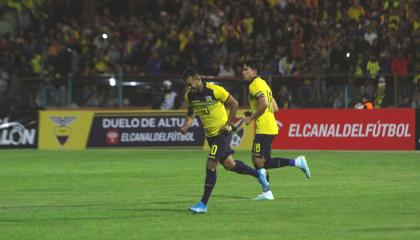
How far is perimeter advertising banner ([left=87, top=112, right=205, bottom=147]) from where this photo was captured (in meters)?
30.2

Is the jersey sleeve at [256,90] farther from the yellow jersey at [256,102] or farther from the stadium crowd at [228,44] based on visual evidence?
the stadium crowd at [228,44]

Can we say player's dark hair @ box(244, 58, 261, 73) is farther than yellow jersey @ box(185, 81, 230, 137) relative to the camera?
Yes

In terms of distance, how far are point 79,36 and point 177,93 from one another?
6.43 metres

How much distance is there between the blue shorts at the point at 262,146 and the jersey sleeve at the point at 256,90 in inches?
46.3

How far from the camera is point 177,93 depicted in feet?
102

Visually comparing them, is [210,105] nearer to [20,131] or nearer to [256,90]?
[256,90]

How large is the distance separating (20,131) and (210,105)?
18.0 m

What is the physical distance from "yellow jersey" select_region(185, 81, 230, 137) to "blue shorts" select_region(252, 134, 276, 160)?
5.95 ft

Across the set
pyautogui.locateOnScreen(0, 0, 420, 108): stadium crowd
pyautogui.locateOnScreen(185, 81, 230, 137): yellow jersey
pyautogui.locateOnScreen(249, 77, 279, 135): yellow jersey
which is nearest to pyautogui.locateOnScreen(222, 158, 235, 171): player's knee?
pyautogui.locateOnScreen(185, 81, 230, 137): yellow jersey

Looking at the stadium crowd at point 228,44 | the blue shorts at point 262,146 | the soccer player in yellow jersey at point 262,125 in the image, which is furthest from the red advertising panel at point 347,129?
the blue shorts at point 262,146

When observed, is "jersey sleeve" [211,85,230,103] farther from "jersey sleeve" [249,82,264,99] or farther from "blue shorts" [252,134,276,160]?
"blue shorts" [252,134,276,160]

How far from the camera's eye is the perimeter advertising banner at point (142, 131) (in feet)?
99.2

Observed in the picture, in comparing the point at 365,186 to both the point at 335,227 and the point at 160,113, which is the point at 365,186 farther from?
the point at 160,113

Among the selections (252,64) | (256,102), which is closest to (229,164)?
(256,102)
